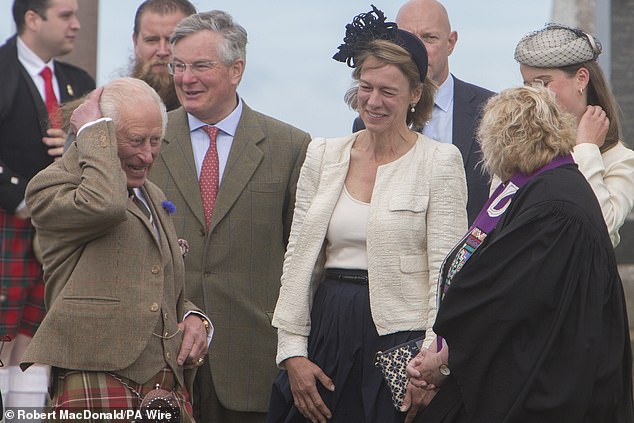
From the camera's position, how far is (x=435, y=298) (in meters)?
4.34

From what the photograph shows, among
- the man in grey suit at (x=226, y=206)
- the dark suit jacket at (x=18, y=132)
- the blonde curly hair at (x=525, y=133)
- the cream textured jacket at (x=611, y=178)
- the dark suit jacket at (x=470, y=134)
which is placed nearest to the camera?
the blonde curly hair at (x=525, y=133)

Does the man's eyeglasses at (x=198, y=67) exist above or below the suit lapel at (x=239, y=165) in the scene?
above

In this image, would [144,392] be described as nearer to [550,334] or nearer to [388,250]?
[388,250]

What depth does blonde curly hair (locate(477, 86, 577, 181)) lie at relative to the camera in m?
4.07

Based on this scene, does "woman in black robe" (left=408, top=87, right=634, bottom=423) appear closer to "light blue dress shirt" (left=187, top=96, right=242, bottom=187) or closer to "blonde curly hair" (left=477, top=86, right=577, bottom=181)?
"blonde curly hair" (left=477, top=86, right=577, bottom=181)

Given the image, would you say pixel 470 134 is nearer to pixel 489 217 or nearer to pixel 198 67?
pixel 198 67

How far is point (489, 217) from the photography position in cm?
419

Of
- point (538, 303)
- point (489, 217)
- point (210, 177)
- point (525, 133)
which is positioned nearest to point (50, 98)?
point (210, 177)

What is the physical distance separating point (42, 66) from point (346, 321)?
2.66 meters

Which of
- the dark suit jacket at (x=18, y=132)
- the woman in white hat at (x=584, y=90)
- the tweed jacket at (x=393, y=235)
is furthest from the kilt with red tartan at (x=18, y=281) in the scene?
the woman in white hat at (x=584, y=90)

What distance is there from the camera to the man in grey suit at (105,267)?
3861mm

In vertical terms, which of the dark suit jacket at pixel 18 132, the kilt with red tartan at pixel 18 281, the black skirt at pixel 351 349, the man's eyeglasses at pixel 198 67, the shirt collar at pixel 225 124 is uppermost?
the man's eyeglasses at pixel 198 67

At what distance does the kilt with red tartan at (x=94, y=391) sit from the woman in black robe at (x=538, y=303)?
104cm

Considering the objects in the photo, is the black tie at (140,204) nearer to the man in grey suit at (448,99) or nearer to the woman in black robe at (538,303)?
the woman in black robe at (538,303)
